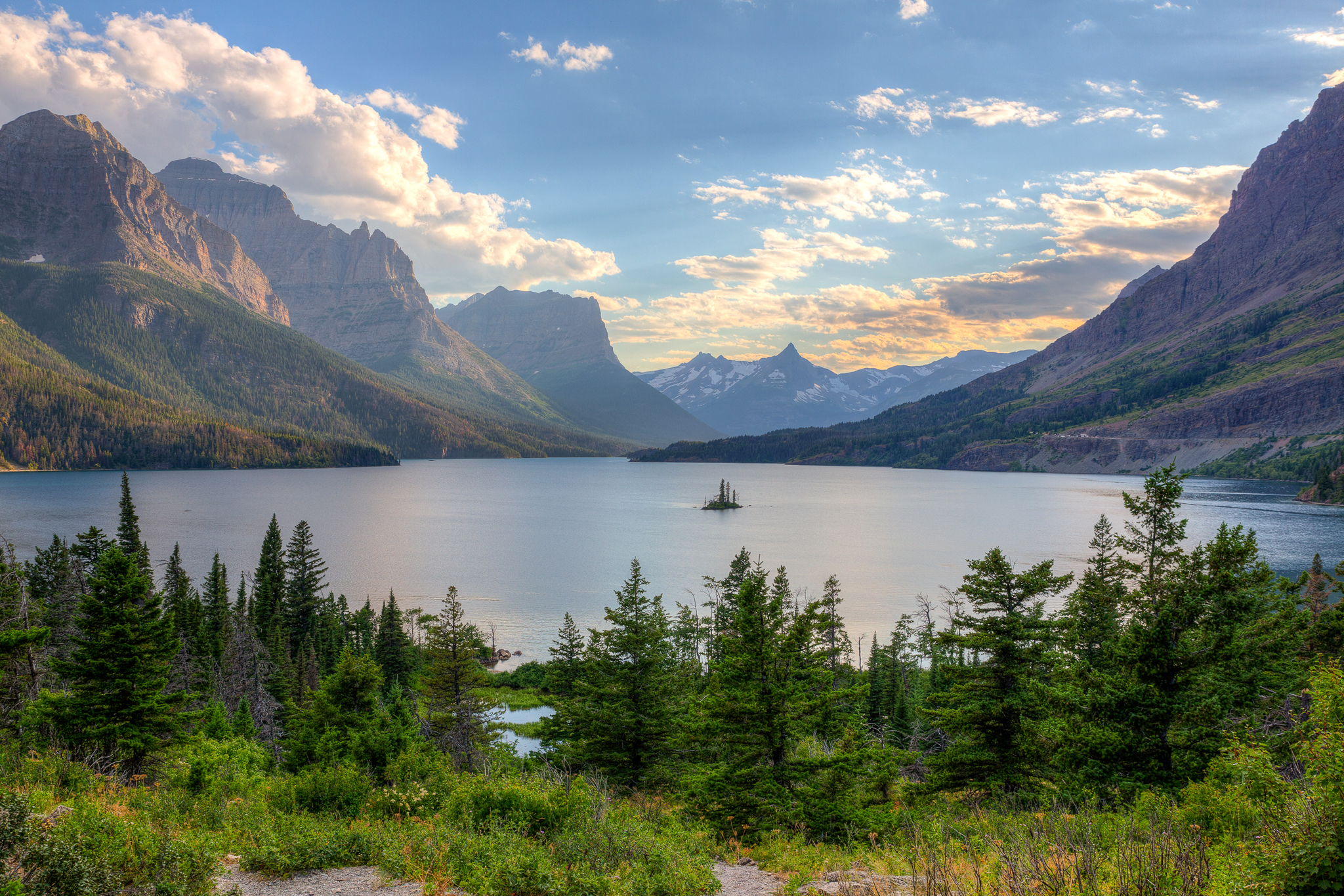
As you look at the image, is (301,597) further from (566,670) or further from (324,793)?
(324,793)

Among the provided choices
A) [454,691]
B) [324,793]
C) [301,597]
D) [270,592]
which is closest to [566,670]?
[454,691]

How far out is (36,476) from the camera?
193 metres

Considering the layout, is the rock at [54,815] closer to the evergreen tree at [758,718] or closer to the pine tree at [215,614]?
the evergreen tree at [758,718]

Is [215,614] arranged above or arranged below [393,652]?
above

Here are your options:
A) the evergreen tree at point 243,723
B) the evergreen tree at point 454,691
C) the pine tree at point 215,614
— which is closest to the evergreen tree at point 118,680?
the evergreen tree at point 243,723

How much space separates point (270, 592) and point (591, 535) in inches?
2625

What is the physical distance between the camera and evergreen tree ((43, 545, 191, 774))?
19453mm

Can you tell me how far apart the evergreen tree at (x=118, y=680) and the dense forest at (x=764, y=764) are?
0.09 metres

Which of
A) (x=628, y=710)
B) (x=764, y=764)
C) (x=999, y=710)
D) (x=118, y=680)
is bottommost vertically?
(x=628, y=710)

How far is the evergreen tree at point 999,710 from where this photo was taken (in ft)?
64.0

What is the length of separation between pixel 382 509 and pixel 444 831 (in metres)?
149

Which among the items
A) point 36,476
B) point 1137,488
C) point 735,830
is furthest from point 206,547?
point 1137,488

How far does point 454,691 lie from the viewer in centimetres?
3556

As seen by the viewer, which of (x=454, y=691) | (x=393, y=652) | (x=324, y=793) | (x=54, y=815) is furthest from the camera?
(x=393, y=652)
